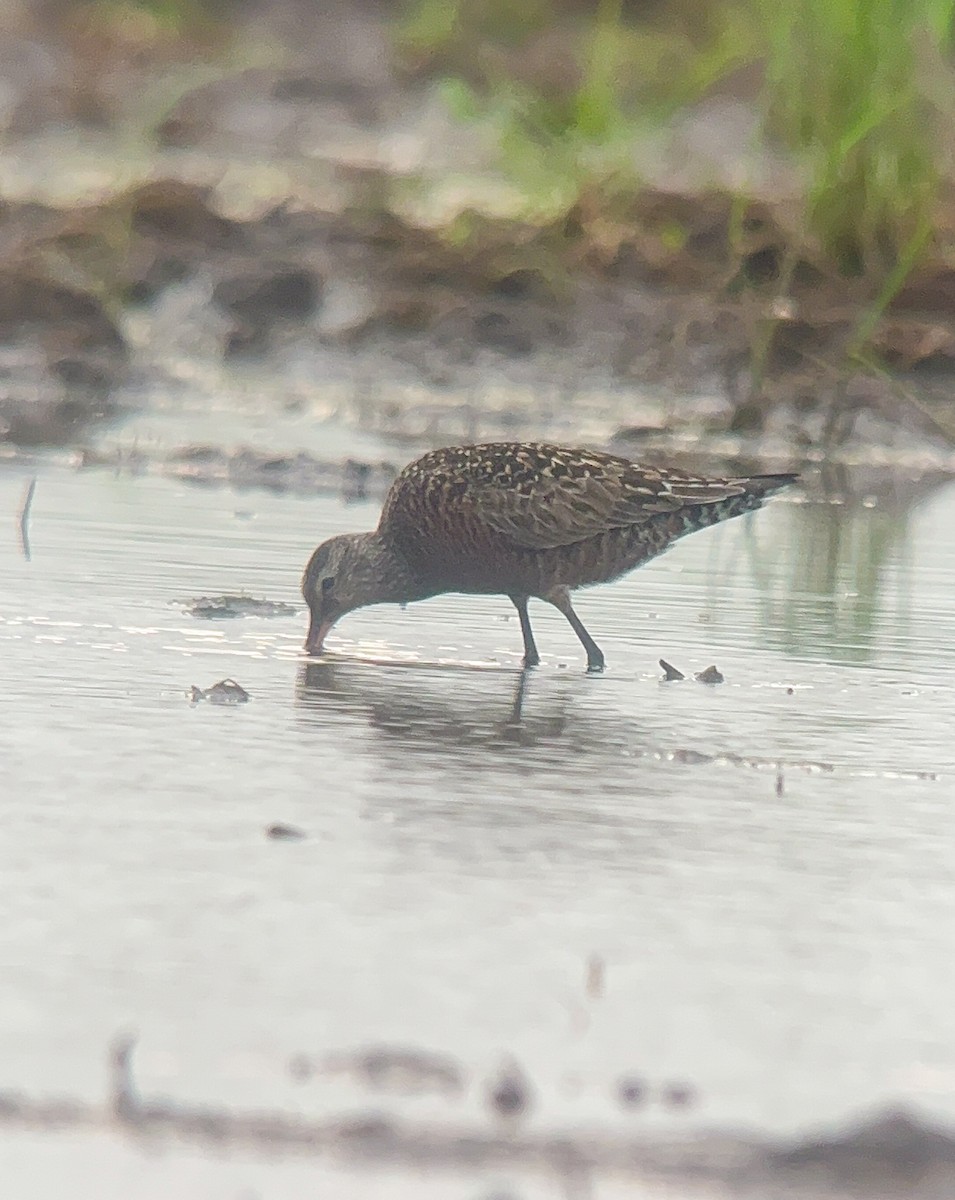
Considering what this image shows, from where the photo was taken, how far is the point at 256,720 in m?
6.07

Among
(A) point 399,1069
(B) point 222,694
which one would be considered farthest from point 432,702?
A: (A) point 399,1069

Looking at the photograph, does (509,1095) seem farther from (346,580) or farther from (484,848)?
(346,580)

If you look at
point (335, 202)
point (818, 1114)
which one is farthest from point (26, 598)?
point (335, 202)

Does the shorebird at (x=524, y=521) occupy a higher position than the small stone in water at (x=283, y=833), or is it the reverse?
the shorebird at (x=524, y=521)

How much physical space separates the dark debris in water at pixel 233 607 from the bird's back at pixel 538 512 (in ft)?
1.38

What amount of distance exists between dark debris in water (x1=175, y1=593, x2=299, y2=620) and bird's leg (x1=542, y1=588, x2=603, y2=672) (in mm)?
745

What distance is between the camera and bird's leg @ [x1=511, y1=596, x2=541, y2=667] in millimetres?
7398

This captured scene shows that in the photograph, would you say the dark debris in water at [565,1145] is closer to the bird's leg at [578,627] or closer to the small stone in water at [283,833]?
the small stone in water at [283,833]

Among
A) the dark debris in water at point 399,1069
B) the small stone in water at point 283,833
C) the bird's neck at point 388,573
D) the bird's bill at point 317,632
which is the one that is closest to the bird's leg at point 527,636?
the bird's neck at point 388,573

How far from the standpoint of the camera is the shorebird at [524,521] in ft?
26.3

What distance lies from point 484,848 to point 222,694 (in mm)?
1625

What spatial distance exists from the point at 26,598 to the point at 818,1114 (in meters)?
Answer: 4.55

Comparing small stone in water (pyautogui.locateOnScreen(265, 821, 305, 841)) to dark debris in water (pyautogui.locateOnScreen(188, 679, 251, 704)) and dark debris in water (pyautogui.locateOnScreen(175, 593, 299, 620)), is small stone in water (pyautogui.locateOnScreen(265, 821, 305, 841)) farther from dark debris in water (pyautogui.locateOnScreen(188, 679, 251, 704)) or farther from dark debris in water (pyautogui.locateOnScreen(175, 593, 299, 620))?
dark debris in water (pyautogui.locateOnScreen(175, 593, 299, 620))

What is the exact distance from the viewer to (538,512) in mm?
8148
